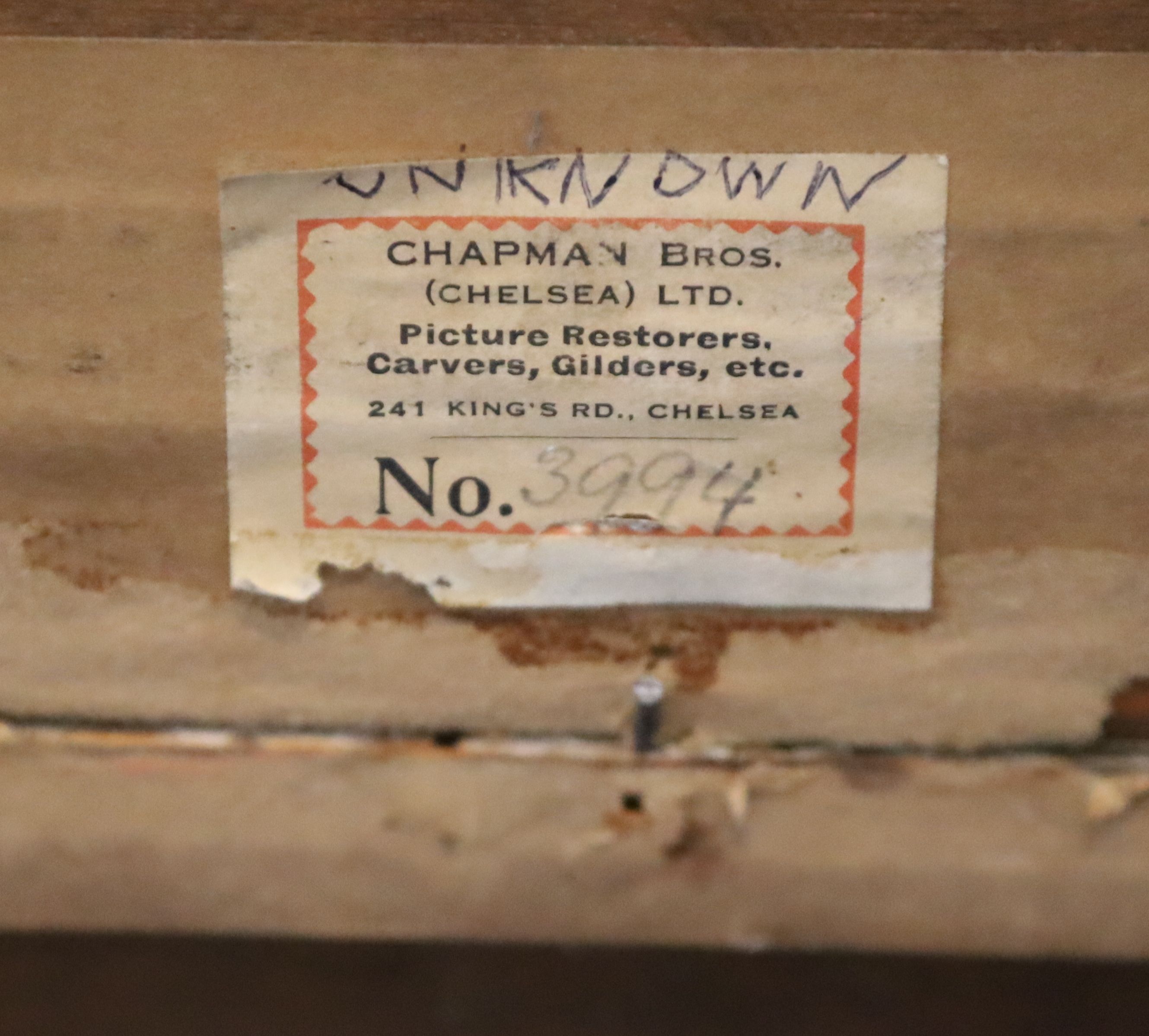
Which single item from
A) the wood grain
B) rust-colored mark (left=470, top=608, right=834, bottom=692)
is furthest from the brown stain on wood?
the wood grain

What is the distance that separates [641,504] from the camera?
0.34 metres

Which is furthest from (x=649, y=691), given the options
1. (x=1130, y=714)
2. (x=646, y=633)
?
(x=1130, y=714)

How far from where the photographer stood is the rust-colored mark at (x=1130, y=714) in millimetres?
340

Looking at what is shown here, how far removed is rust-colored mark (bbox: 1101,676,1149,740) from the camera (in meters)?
0.34

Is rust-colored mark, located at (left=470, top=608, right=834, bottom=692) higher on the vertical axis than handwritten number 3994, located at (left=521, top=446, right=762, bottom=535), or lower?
lower

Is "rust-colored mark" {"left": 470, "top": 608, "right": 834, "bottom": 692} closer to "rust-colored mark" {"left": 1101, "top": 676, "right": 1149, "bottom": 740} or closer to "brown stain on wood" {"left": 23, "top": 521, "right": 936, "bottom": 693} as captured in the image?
"brown stain on wood" {"left": 23, "top": 521, "right": 936, "bottom": 693}

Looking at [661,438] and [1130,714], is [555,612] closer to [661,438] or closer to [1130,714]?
[661,438]

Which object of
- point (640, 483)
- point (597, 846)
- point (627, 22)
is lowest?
point (597, 846)

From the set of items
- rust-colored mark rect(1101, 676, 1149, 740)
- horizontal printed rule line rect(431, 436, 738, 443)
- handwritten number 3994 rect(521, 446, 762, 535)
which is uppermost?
horizontal printed rule line rect(431, 436, 738, 443)

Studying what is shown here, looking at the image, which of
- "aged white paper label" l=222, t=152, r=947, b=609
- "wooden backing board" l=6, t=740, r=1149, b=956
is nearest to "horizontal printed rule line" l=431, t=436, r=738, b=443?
"aged white paper label" l=222, t=152, r=947, b=609

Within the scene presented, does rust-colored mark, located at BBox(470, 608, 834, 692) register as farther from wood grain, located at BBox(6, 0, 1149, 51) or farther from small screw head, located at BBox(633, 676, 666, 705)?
wood grain, located at BBox(6, 0, 1149, 51)

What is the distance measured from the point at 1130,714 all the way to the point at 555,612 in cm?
21

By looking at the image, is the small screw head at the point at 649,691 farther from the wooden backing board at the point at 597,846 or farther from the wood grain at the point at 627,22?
the wood grain at the point at 627,22

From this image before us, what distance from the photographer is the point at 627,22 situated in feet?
1.04
